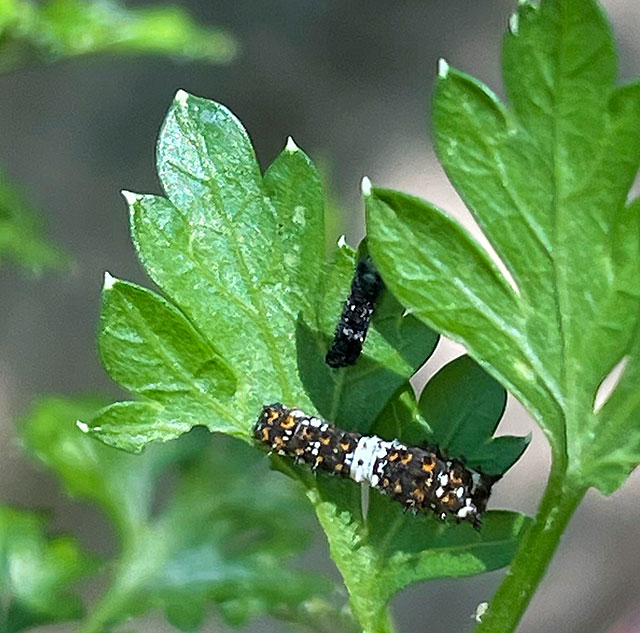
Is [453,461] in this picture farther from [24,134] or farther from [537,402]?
[24,134]

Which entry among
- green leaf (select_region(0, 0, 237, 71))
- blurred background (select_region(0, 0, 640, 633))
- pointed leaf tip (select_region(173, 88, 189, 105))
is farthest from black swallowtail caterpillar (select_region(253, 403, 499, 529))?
blurred background (select_region(0, 0, 640, 633))

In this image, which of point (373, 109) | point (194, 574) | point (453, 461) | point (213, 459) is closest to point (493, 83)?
point (373, 109)

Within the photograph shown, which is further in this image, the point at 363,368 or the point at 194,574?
the point at 194,574

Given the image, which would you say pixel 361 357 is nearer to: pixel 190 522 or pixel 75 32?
pixel 190 522

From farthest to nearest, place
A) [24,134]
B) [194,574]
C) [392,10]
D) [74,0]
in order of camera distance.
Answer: [392,10] < [24,134] < [74,0] < [194,574]

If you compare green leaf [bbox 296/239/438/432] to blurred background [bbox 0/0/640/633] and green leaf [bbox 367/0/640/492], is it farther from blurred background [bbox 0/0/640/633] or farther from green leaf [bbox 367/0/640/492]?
blurred background [bbox 0/0/640/633]
